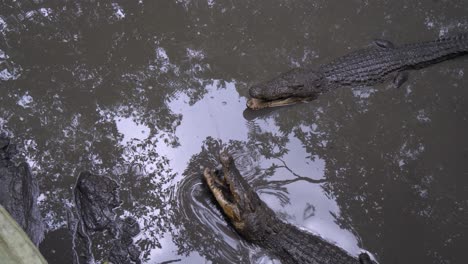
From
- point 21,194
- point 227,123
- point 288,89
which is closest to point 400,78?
point 288,89

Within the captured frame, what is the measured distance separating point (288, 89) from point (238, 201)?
1562mm

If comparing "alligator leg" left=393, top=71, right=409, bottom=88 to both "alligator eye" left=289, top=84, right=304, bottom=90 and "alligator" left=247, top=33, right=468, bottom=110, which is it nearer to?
"alligator" left=247, top=33, right=468, bottom=110

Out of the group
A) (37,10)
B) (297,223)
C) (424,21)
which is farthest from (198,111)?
(424,21)

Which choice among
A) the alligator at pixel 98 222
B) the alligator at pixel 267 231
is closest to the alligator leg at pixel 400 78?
the alligator at pixel 267 231

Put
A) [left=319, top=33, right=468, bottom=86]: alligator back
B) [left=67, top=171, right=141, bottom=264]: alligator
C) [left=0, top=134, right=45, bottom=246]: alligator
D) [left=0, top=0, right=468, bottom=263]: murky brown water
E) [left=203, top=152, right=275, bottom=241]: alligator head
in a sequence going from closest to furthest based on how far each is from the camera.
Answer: [left=0, top=134, right=45, bottom=246]: alligator
[left=67, top=171, right=141, bottom=264]: alligator
[left=203, top=152, right=275, bottom=241]: alligator head
[left=0, top=0, right=468, bottom=263]: murky brown water
[left=319, top=33, right=468, bottom=86]: alligator back

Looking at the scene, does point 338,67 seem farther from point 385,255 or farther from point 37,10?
point 37,10

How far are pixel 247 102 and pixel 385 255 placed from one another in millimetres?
2102

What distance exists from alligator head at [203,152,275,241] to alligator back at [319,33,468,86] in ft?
6.11

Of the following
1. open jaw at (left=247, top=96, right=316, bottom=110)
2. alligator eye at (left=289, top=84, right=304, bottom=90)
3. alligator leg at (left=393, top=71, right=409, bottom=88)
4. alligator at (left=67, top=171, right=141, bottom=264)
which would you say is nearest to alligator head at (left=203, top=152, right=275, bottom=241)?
alligator at (left=67, top=171, right=141, bottom=264)

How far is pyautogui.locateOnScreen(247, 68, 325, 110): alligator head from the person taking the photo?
180 inches

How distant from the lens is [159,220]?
148 inches

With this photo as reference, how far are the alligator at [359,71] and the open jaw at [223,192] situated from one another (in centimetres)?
109

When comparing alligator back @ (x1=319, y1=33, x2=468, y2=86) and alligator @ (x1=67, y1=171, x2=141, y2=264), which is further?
alligator back @ (x1=319, y1=33, x2=468, y2=86)

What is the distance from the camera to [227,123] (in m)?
4.50
